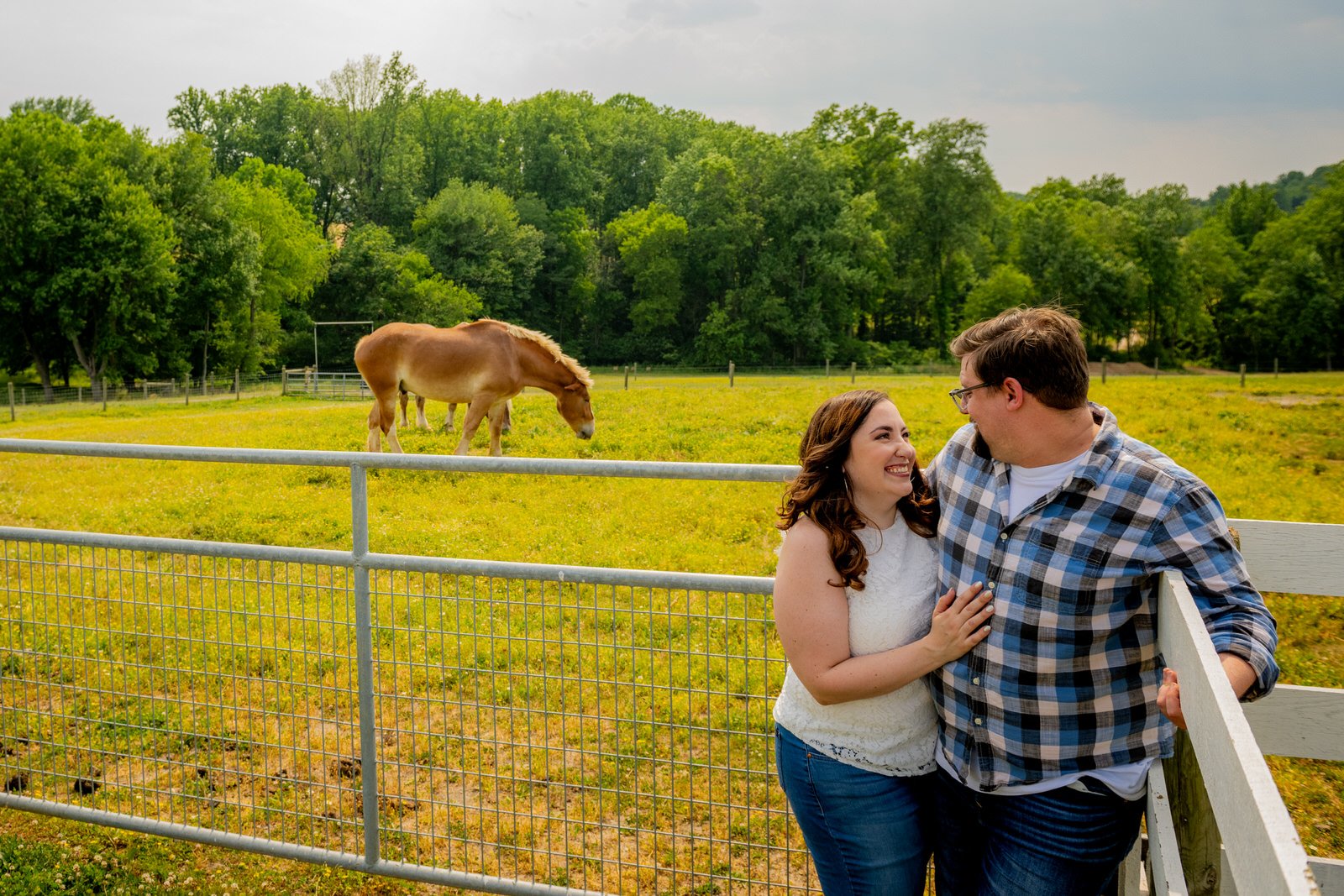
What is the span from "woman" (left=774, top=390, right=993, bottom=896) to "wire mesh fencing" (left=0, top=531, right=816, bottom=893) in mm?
467

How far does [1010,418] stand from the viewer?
6.70 feet

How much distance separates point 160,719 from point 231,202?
5403cm

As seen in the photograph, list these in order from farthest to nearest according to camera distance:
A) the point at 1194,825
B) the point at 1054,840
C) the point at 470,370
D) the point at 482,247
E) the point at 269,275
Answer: the point at 482,247 → the point at 269,275 → the point at 470,370 → the point at 1054,840 → the point at 1194,825

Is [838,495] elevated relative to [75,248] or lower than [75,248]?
lower

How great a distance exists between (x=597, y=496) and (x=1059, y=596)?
8.70 metres

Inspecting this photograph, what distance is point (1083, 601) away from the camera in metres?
1.95

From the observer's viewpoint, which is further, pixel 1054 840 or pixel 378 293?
pixel 378 293

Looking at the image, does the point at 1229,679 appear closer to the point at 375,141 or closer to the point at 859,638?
the point at 859,638

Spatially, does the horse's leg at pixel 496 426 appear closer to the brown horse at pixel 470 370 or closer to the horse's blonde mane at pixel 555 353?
the brown horse at pixel 470 370

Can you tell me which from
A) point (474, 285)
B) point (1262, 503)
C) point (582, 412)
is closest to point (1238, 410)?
point (1262, 503)

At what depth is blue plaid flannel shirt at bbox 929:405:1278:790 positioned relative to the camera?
188 cm

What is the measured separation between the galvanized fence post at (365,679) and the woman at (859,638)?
1.66 meters

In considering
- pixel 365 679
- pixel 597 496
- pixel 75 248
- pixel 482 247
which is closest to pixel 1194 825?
pixel 365 679

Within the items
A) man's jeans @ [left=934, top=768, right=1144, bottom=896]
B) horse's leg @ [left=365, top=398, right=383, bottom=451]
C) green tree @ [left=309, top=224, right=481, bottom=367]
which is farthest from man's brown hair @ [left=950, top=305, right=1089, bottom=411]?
green tree @ [left=309, top=224, right=481, bottom=367]
